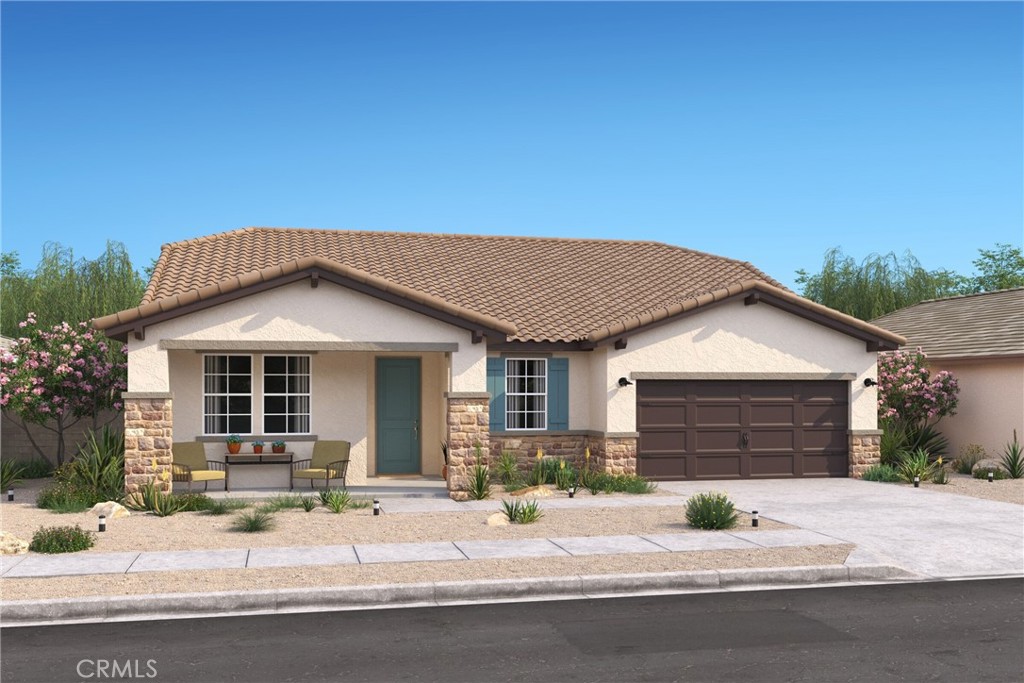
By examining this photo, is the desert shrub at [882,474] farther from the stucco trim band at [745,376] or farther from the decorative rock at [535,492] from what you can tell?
the decorative rock at [535,492]

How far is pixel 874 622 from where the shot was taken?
9414 mm

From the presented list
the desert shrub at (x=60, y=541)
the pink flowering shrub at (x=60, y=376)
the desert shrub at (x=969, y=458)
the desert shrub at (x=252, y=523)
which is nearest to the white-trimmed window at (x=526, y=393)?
the desert shrub at (x=252, y=523)

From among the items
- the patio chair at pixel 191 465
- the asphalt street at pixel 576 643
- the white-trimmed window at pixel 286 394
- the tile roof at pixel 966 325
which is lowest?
the asphalt street at pixel 576 643

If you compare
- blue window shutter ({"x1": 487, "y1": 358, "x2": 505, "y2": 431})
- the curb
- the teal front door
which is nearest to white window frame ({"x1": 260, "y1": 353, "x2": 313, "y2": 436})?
the teal front door

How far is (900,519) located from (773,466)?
6.71 meters

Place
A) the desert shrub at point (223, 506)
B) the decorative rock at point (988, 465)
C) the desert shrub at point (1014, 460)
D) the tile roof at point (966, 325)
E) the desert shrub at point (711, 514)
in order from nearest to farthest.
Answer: the desert shrub at point (711, 514)
the desert shrub at point (223, 506)
the decorative rock at point (988, 465)
the desert shrub at point (1014, 460)
the tile roof at point (966, 325)

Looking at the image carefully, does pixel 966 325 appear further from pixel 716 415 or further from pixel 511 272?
pixel 511 272

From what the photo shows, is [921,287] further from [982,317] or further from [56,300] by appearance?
[56,300]

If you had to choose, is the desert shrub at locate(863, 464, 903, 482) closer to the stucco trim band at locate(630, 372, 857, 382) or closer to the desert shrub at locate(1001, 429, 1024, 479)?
the stucco trim band at locate(630, 372, 857, 382)

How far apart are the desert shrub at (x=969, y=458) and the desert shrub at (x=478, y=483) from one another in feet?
39.3

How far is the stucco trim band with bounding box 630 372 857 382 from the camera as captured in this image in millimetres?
21366

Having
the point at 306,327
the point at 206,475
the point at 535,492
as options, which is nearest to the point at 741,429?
the point at 535,492

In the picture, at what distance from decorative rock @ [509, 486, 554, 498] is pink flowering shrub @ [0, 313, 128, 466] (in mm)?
8432

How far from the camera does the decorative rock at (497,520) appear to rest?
14.9m
